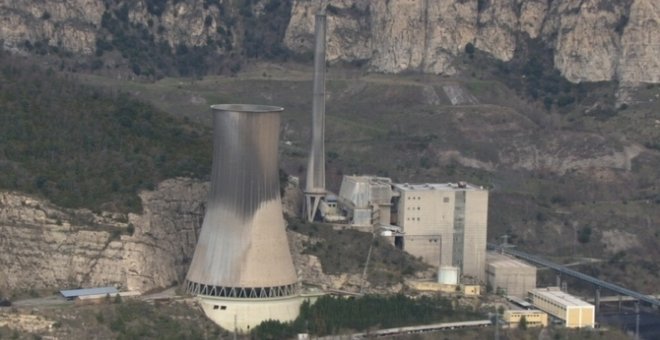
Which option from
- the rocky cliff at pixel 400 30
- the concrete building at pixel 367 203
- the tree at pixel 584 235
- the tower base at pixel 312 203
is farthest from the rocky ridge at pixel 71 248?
the rocky cliff at pixel 400 30

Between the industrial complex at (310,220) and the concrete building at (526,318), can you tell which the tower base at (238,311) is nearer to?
the industrial complex at (310,220)

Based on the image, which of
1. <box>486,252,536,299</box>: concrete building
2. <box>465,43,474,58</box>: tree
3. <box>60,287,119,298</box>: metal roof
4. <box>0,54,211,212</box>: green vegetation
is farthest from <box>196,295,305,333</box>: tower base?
<box>465,43,474,58</box>: tree

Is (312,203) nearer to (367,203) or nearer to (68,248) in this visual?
(367,203)

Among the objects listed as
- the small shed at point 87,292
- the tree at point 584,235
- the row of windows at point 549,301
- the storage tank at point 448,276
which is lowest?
the row of windows at point 549,301

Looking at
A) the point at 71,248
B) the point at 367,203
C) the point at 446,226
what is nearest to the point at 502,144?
the point at 367,203

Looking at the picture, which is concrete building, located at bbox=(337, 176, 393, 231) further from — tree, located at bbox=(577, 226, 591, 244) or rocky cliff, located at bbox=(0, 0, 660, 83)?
rocky cliff, located at bbox=(0, 0, 660, 83)

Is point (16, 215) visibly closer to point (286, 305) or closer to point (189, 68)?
point (286, 305)

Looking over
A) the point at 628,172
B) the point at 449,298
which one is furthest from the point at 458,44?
the point at 449,298
